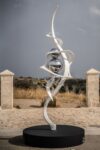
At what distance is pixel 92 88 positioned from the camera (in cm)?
1016

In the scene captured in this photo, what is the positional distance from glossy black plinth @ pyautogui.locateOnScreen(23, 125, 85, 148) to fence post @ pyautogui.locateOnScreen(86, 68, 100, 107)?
4.56 meters

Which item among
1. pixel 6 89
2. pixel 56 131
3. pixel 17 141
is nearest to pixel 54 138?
pixel 56 131

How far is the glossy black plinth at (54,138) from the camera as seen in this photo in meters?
5.16

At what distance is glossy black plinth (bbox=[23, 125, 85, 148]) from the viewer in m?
5.16

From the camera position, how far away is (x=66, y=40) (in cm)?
950

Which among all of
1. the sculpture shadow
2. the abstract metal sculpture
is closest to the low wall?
the sculpture shadow

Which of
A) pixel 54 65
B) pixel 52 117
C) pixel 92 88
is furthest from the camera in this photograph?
pixel 92 88

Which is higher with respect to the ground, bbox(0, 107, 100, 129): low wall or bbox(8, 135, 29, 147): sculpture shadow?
bbox(0, 107, 100, 129): low wall

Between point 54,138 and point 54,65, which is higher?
point 54,65

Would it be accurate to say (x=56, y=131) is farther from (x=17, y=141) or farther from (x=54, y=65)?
(x=54, y=65)

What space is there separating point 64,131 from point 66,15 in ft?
15.1

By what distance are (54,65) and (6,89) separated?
4.73 meters

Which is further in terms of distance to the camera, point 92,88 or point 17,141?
point 92,88

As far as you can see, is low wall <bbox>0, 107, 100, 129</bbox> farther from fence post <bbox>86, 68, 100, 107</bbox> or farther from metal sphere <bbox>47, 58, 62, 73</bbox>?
metal sphere <bbox>47, 58, 62, 73</bbox>
